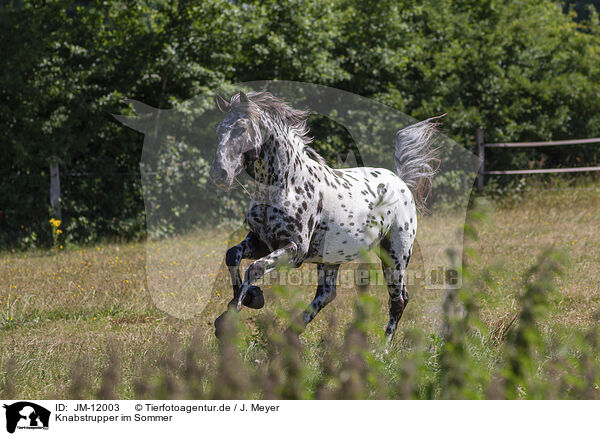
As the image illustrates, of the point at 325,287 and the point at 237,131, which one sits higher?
the point at 237,131

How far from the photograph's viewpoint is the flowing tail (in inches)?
213

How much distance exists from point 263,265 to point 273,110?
3.64 ft

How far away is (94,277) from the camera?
7.16m

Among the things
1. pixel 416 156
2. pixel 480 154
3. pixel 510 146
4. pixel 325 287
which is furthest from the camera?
pixel 510 146

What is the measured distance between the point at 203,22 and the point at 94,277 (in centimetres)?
620

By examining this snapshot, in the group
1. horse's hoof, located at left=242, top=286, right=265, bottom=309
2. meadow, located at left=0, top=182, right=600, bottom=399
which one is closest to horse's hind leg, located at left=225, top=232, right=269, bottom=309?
horse's hoof, located at left=242, top=286, right=265, bottom=309

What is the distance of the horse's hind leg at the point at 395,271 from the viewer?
483 centimetres

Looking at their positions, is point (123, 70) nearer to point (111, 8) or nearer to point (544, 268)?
point (111, 8)

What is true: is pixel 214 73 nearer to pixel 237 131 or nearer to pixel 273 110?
pixel 273 110

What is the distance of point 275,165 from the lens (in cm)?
394

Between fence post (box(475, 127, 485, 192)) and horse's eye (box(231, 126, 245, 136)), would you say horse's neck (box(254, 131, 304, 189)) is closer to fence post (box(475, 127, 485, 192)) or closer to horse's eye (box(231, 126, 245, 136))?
horse's eye (box(231, 126, 245, 136))

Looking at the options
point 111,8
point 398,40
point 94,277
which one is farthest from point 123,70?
point 398,40

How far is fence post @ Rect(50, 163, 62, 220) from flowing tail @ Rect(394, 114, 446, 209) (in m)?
7.52

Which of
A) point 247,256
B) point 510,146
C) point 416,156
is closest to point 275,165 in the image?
point 247,256
